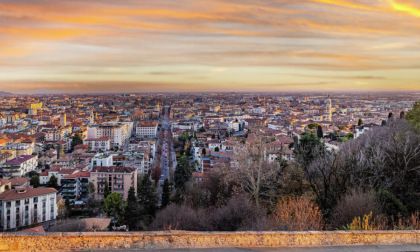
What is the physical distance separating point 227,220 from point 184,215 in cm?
151

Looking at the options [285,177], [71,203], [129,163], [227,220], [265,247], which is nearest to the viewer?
[265,247]

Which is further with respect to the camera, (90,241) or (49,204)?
(49,204)

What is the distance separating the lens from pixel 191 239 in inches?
115

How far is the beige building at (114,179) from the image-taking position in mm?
17312

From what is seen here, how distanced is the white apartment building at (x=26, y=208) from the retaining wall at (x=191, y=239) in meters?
12.4

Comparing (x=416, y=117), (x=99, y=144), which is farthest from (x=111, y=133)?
(x=416, y=117)

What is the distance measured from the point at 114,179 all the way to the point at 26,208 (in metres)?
4.41

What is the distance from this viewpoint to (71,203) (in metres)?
16.6

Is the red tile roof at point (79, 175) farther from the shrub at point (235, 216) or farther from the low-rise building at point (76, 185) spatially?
the shrub at point (235, 216)

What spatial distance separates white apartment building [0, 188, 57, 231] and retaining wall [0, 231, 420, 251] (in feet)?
40.7

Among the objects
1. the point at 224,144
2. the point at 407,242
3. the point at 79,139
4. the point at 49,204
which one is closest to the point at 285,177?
the point at 407,242

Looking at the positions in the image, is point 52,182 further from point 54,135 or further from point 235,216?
point 54,135

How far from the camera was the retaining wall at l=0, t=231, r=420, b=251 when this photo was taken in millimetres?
2689

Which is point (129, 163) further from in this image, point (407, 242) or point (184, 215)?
point (407, 242)
